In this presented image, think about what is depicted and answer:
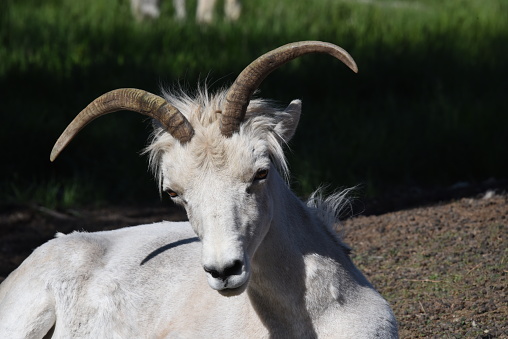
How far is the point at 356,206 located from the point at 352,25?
5.06 meters

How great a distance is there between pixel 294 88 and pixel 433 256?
4.58 meters

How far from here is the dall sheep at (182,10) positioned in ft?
40.2

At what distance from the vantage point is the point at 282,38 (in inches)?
423

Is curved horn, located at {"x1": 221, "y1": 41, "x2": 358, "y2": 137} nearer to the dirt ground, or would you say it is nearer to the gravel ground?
the dirt ground

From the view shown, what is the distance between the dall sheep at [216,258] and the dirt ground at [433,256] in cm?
48

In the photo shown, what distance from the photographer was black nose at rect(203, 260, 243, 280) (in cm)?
304

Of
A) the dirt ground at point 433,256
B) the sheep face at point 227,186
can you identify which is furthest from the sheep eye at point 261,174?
the dirt ground at point 433,256

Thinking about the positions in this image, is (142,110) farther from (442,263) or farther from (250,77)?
(442,263)

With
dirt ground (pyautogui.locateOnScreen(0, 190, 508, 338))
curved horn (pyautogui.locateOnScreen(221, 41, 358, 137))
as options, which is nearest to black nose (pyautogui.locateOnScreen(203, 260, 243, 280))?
curved horn (pyautogui.locateOnScreen(221, 41, 358, 137))

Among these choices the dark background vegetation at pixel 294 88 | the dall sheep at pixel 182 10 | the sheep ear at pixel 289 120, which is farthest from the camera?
the dall sheep at pixel 182 10

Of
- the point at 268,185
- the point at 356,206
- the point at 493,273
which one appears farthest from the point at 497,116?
the point at 268,185

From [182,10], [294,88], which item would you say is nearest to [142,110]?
[294,88]

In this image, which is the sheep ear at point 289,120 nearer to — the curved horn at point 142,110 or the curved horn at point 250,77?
the curved horn at point 250,77

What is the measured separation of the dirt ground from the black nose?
1032 millimetres
